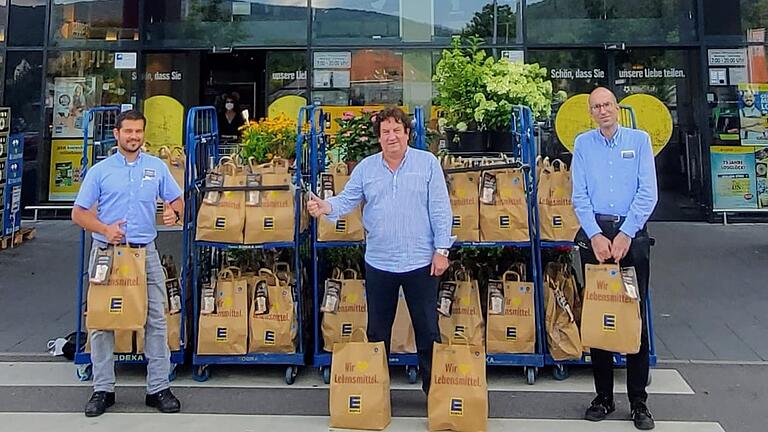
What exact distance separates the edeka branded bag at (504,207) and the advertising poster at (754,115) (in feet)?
25.6

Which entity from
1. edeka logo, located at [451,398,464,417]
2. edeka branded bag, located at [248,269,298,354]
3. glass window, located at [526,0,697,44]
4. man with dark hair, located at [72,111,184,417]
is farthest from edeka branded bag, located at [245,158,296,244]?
glass window, located at [526,0,697,44]

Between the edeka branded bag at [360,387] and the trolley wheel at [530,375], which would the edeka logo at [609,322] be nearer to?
the trolley wheel at [530,375]

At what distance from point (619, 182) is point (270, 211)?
2196 mm

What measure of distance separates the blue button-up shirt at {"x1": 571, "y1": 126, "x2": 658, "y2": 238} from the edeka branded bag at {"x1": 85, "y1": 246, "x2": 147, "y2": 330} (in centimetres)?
254

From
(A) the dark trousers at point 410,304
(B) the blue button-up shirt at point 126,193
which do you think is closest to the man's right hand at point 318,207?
(A) the dark trousers at point 410,304

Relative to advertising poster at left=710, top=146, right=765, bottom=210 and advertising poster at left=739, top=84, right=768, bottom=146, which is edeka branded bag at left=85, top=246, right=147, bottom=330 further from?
advertising poster at left=739, top=84, right=768, bottom=146

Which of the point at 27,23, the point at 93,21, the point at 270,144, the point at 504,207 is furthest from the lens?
the point at 93,21

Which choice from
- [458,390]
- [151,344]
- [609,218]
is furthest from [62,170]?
[609,218]

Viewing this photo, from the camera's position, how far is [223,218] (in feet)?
16.1

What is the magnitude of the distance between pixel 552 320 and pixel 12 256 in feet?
23.5

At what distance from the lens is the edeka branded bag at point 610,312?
13.4ft

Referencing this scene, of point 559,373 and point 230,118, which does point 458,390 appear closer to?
point 559,373

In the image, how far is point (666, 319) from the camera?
6.49m

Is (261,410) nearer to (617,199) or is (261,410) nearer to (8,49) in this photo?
(617,199)
